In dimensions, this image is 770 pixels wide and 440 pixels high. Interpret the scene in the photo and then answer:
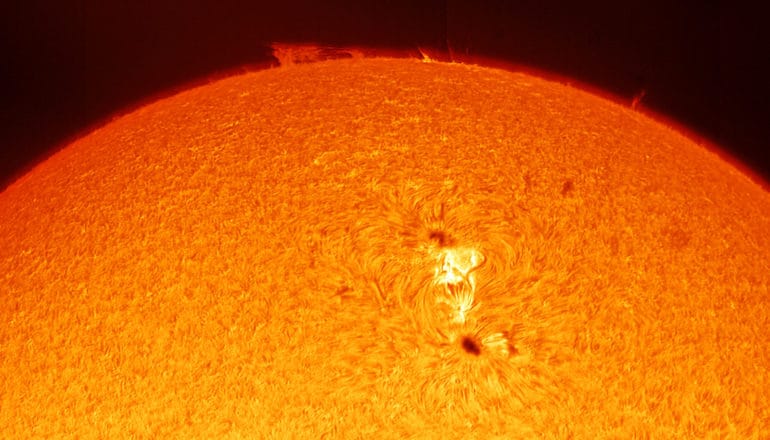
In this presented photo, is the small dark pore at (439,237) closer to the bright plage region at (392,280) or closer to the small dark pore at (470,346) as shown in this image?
the bright plage region at (392,280)

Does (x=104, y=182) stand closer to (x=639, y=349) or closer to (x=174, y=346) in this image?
(x=174, y=346)

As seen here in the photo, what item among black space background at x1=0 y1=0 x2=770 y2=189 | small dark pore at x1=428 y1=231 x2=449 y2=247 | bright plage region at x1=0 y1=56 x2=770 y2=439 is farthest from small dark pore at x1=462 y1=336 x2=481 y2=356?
black space background at x1=0 y1=0 x2=770 y2=189

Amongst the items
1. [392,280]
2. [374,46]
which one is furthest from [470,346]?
[374,46]

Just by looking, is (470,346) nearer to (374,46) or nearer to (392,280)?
(392,280)

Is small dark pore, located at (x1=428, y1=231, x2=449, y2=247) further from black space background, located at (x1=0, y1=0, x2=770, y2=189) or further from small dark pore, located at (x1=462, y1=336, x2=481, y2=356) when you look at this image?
black space background, located at (x1=0, y1=0, x2=770, y2=189)

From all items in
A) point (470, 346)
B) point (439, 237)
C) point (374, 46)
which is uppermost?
point (374, 46)

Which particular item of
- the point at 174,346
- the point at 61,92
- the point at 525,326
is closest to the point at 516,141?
the point at 525,326

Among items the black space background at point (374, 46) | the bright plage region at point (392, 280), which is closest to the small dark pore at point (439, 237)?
the bright plage region at point (392, 280)
